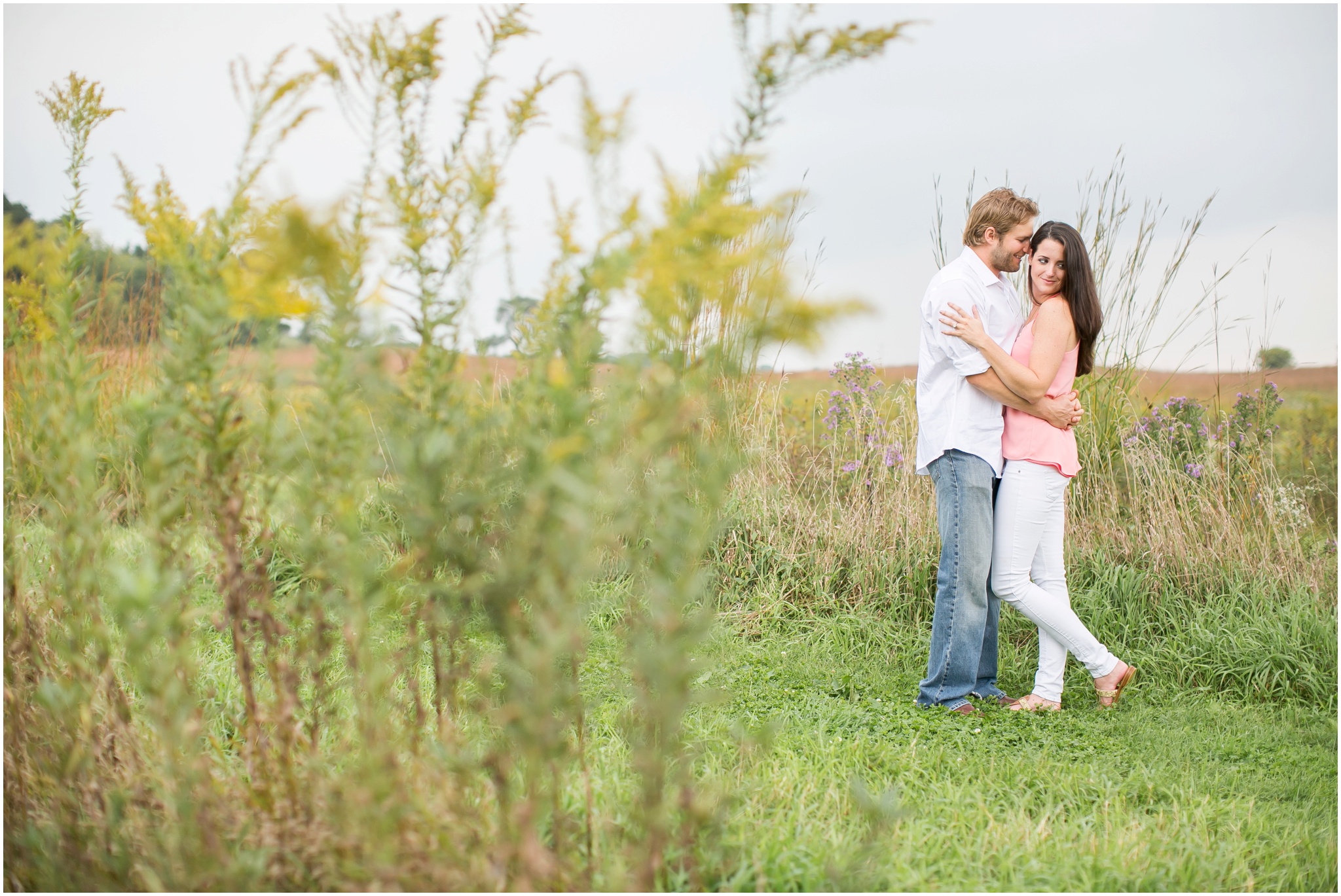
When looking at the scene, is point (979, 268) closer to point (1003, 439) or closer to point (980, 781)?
point (1003, 439)

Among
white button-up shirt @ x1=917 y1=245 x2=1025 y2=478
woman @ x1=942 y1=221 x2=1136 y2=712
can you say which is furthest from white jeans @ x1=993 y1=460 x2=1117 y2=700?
white button-up shirt @ x1=917 y1=245 x2=1025 y2=478

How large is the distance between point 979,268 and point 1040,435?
0.63 metres

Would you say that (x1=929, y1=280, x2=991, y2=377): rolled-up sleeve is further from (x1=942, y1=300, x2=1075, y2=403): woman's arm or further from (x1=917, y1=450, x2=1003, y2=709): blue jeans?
(x1=917, y1=450, x2=1003, y2=709): blue jeans

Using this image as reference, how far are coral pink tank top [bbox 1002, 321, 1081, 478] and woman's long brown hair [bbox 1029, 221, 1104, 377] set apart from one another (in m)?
0.11

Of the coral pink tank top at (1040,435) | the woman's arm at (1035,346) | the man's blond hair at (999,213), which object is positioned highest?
the man's blond hair at (999,213)

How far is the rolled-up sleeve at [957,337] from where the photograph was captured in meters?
2.94

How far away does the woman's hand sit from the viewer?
114 inches

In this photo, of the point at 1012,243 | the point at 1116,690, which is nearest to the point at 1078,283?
the point at 1012,243

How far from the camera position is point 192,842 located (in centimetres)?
144

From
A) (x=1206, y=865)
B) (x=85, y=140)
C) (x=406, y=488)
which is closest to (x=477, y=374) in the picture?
(x=406, y=488)

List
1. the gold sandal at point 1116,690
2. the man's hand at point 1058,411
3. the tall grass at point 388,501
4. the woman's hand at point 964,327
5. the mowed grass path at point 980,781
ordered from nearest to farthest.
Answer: the tall grass at point 388,501 → the mowed grass path at point 980,781 → the woman's hand at point 964,327 → the man's hand at point 1058,411 → the gold sandal at point 1116,690

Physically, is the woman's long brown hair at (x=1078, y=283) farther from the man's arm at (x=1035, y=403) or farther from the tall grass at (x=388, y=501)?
the tall grass at (x=388, y=501)

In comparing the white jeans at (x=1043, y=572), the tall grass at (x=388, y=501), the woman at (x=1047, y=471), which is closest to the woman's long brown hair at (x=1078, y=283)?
the woman at (x=1047, y=471)

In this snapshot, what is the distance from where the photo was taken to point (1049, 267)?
3.04 metres
